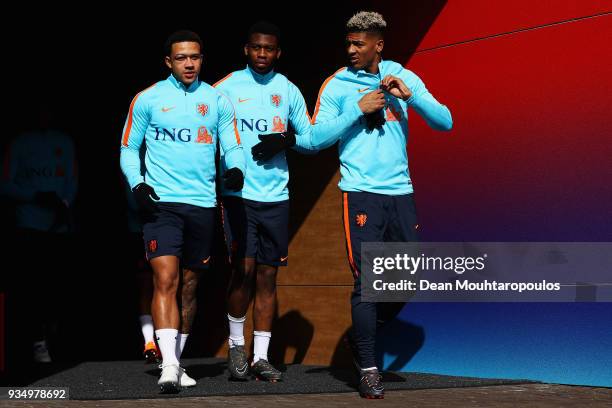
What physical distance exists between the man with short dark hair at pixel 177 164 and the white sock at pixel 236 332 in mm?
418

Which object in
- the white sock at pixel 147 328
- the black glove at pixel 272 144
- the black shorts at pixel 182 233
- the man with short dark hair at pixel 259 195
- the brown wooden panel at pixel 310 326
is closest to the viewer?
the black shorts at pixel 182 233

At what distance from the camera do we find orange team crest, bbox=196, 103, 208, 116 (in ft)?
23.1

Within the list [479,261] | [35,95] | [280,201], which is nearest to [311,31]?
[280,201]

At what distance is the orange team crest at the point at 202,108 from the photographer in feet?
23.1

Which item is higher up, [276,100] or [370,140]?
[276,100]

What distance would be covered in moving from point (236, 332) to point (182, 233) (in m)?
0.92

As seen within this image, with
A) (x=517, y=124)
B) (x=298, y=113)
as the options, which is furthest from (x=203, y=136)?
(x=517, y=124)

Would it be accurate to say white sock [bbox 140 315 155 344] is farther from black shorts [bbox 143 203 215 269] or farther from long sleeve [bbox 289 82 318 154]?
long sleeve [bbox 289 82 318 154]

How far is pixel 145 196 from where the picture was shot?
661 centimetres

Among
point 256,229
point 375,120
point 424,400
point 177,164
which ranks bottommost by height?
point 424,400

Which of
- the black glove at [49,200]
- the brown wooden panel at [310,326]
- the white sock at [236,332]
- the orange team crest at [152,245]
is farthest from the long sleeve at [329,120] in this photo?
the black glove at [49,200]

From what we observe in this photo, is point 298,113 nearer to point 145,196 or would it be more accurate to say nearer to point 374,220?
point 374,220

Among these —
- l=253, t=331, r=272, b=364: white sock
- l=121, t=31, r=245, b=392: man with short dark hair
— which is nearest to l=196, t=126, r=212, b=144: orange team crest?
l=121, t=31, r=245, b=392: man with short dark hair

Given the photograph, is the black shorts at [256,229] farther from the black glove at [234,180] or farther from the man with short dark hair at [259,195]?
the black glove at [234,180]
